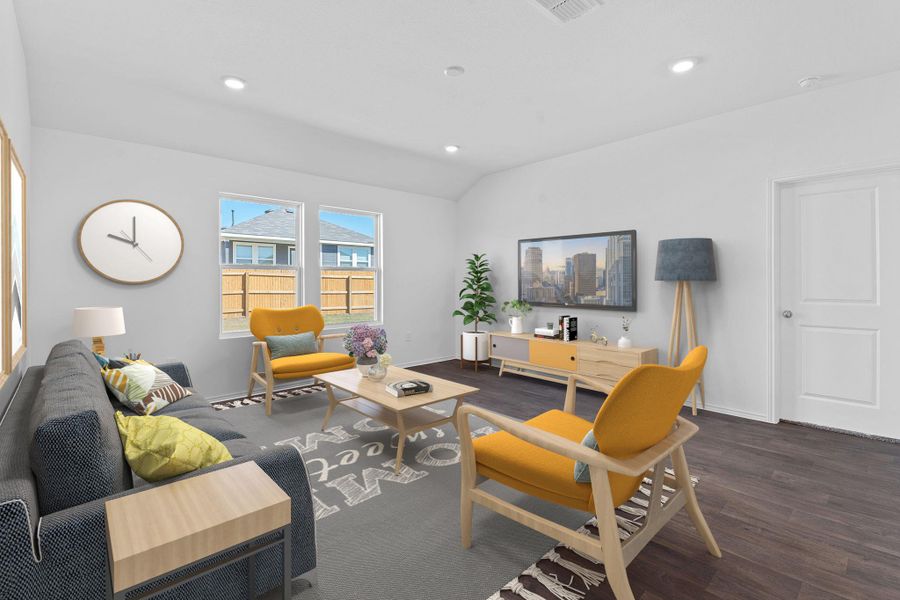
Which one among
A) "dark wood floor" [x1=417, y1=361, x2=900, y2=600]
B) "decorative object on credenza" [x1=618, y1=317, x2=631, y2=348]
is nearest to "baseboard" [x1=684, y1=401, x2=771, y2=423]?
"dark wood floor" [x1=417, y1=361, x2=900, y2=600]

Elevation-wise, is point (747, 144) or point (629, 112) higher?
point (629, 112)

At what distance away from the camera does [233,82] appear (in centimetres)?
330

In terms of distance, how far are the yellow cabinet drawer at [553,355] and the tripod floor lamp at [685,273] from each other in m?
0.98

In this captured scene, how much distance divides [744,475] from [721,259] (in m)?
2.04

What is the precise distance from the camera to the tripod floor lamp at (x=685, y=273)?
3844mm

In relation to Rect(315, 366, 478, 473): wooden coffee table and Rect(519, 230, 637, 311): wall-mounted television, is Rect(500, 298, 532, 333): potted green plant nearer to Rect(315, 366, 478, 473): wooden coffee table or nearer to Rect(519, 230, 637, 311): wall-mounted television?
Rect(519, 230, 637, 311): wall-mounted television

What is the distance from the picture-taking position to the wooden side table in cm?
104

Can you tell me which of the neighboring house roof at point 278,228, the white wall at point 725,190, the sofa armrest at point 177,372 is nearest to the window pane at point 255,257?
the neighboring house roof at point 278,228

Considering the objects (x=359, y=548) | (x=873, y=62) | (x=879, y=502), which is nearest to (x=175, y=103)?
(x=359, y=548)

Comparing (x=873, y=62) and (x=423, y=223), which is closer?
(x=873, y=62)

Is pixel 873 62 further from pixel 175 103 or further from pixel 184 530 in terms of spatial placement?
pixel 175 103

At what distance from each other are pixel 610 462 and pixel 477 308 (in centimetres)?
448

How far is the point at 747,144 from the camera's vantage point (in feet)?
12.5

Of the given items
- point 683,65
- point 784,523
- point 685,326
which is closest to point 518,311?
point 685,326
